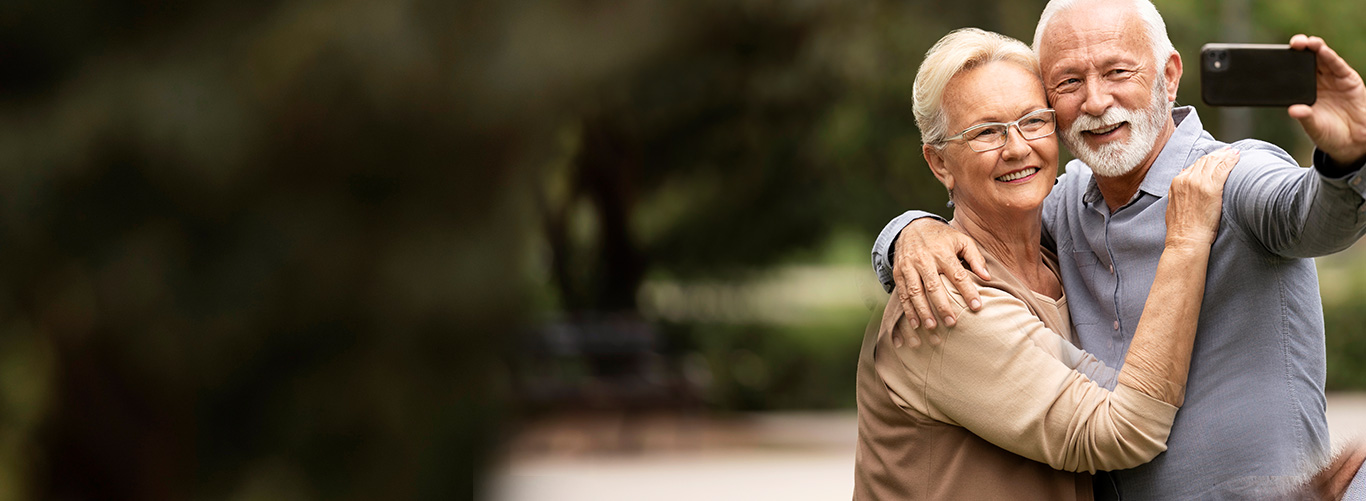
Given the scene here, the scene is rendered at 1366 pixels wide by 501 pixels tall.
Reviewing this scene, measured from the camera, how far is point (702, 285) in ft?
47.9

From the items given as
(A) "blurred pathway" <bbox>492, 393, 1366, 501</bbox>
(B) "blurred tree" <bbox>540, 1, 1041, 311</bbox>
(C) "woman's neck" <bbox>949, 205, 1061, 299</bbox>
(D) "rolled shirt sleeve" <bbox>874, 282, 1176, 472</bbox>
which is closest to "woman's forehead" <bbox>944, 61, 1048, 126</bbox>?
(C) "woman's neck" <bbox>949, 205, 1061, 299</bbox>

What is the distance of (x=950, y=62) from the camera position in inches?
82.9

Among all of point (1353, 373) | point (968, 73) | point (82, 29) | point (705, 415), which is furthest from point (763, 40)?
point (1353, 373)

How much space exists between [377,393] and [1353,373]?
12.8 m

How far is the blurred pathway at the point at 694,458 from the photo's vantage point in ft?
31.6

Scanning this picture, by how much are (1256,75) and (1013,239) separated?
534 mm

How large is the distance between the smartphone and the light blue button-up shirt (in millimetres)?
173

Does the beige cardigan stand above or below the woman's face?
below

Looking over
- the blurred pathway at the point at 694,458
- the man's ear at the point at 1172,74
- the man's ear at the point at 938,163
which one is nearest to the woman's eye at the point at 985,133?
the man's ear at the point at 938,163

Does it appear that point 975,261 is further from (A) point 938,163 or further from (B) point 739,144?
(B) point 739,144

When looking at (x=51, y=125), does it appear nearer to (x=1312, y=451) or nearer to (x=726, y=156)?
(x=1312, y=451)

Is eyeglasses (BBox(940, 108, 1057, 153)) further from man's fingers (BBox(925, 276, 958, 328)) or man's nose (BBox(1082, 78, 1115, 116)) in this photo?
man's fingers (BBox(925, 276, 958, 328))

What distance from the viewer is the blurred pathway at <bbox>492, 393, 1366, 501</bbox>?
31.6 feet

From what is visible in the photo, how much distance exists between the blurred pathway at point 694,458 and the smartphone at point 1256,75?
251 inches
